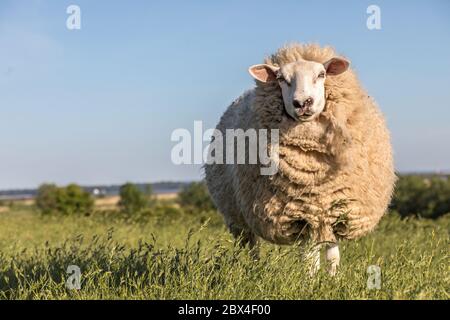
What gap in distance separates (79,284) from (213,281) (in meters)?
1.06

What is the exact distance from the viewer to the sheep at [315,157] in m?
6.14

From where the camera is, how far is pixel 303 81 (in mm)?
6039

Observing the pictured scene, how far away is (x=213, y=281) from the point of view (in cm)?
520

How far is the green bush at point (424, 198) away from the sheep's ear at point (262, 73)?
2960 centimetres

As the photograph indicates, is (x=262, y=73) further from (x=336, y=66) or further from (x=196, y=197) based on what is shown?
(x=196, y=197)

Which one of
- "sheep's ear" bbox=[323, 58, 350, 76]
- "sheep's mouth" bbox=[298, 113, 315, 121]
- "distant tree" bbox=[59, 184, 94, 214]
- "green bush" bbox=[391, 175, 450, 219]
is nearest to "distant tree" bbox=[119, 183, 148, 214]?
"distant tree" bbox=[59, 184, 94, 214]

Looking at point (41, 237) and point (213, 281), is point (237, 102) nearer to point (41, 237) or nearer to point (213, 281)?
point (213, 281)

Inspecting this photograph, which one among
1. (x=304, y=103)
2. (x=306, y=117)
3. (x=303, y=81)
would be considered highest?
(x=303, y=81)

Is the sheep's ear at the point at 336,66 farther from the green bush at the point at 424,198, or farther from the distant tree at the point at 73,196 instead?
the distant tree at the point at 73,196

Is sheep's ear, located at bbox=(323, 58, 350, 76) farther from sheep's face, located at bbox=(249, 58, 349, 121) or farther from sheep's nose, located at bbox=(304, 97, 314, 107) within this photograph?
sheep's nose, located at bbox=(304, 97, 314, 107)

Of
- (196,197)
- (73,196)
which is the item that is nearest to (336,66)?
(196,197)

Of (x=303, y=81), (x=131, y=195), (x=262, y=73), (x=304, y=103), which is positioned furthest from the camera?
(x=131, y=195)

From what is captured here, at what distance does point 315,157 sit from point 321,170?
136 millimetres

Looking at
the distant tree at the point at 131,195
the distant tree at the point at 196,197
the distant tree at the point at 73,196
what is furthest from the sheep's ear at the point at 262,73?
the distant tree at the point at 131,195
